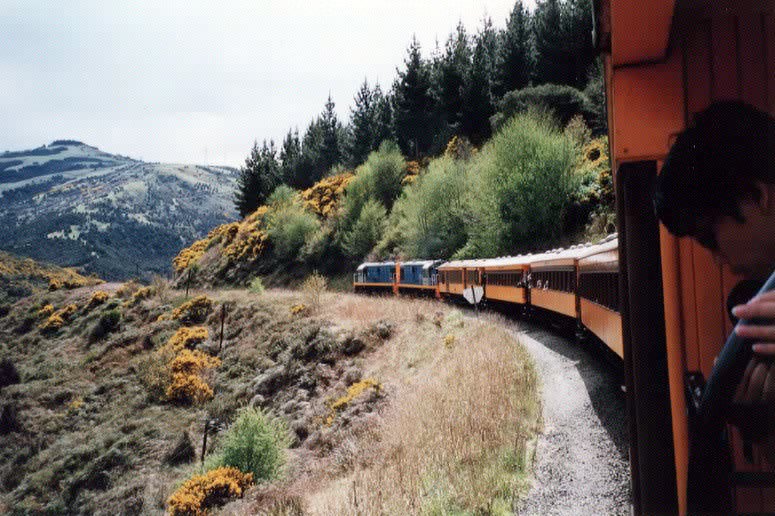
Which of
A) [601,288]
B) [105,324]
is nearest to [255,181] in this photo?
[105,324]

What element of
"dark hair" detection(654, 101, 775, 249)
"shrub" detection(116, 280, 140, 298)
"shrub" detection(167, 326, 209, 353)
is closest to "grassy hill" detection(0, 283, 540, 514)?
"shrub" detection(167, 326, 209, 353)

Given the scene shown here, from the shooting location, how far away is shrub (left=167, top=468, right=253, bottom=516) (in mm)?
11812

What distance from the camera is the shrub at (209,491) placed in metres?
11.8

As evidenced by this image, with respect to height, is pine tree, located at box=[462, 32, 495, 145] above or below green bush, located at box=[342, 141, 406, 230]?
above

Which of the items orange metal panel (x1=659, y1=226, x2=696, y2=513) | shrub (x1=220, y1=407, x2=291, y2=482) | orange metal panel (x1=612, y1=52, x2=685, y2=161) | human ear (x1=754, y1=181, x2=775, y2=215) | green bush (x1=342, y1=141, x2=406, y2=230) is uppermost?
green bush (x1=342, y1=141, x2=406, y2=230)

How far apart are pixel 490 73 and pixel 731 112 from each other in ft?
184

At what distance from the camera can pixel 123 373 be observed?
2748cm

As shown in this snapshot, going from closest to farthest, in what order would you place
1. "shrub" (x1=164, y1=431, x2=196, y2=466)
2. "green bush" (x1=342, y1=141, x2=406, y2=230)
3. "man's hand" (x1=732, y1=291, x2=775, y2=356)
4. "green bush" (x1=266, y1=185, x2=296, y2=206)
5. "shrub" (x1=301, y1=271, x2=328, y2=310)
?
"man's hand" (x1=732, y1=291, x2=775, y2=356) → "shrub" (x1=164, y1=431, x2=196, y2=466) → "shrub" (x1=301, y1=271, x2=328, y2=310) → "green bush" (x1=342, y1=141, x2=406, y2=230) → "green bush" (x1=266, y1=185, x2=296, y2=206)

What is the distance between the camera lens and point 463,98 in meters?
53.0

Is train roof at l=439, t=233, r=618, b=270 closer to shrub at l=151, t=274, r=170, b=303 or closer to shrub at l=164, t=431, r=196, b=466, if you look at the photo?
shrub at l=164, t=431, r=196, b=466

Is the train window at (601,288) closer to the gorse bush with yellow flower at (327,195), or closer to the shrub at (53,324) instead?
the shrub at (53,324)

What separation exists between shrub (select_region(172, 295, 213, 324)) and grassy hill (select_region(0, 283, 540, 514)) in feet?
0.50

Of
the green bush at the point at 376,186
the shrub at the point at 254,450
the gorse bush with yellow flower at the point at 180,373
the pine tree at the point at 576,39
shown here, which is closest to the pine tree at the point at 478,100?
the pine tree at the point at 576,39

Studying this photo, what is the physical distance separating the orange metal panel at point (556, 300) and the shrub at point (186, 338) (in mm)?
19536
